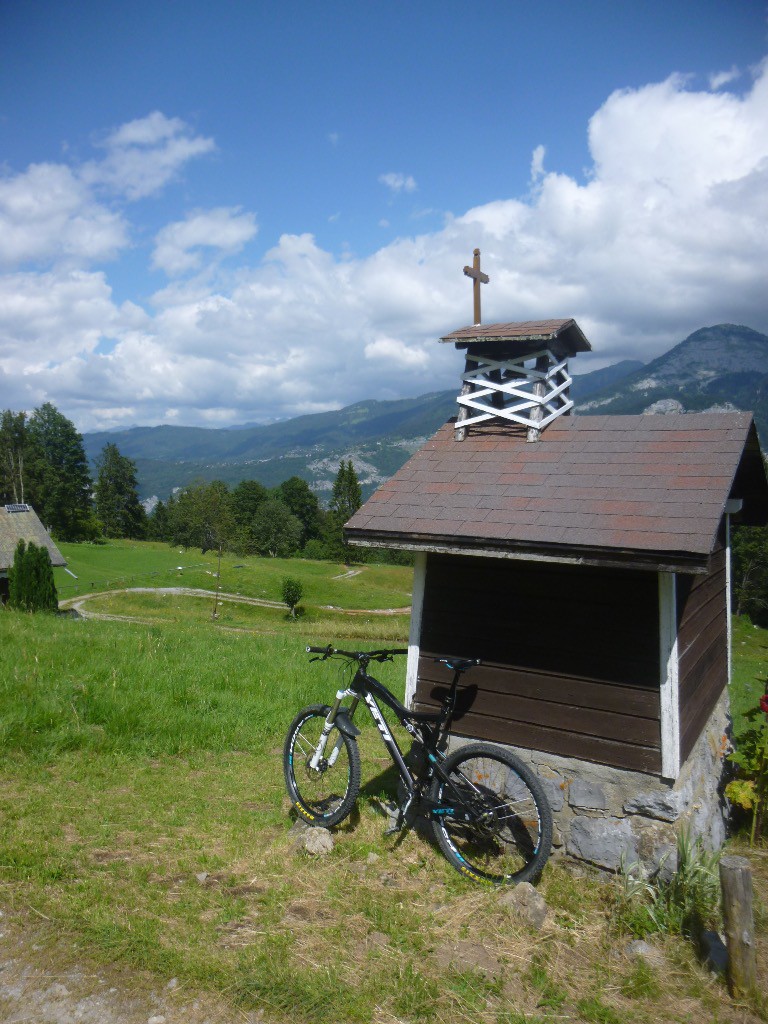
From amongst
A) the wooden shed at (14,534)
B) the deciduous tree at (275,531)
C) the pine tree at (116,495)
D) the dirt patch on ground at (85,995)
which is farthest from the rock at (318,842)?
the pine tree at (116,495)

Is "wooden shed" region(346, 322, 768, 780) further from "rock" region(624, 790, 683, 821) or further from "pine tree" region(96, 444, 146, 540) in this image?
"pine tree" region(96, 444, 146, 540)

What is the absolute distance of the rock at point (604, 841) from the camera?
5.47 metres

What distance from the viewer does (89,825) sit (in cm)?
585

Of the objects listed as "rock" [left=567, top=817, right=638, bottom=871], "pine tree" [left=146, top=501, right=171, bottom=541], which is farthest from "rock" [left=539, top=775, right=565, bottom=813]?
"pine tree" [left=146, top=501, right=171, bottom=541]

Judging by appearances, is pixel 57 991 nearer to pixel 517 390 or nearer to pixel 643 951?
pixel 643 951

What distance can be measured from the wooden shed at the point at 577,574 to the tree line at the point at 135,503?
49499 mm

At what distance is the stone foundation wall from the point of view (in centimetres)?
537

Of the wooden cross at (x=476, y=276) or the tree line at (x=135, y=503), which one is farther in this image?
the tree line at (x=135, y=503)

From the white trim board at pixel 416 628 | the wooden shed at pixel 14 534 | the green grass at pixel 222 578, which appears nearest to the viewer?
the white trim board at pixel 416 628

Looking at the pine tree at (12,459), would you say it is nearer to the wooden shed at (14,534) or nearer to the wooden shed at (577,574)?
the wooden shed at (14,534)

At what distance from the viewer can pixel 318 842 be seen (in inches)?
225

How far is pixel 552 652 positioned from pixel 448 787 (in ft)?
4.84

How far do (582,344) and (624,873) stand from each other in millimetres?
5647

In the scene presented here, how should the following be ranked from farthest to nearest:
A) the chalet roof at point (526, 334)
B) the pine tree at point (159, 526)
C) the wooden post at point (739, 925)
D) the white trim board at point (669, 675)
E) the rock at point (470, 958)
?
the pine tree at point (159, 526) < the chalet roof at point (526, 334) < the white trim board at point (669, 675) < the rock at point (470, 958) < the wooden post at point (739, 925)
